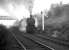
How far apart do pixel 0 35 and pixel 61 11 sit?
163 ft

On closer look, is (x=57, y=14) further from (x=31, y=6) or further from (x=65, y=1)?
(x=31, y=6)

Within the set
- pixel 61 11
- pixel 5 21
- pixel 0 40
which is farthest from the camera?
pixel 5 21

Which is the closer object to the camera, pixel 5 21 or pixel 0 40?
pixel 0 40

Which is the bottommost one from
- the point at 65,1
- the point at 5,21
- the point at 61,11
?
the point at 5,21

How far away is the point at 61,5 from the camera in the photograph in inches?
2608

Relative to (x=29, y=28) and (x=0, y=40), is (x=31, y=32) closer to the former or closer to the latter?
(x=29, y=28)

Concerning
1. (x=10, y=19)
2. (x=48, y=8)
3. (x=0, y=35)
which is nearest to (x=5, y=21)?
(x=10, y=19)

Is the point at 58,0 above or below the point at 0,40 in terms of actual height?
above

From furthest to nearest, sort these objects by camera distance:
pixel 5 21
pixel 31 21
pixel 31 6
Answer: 1. pixel 5 21
2. pixel 31 6
3. pixel 31 21

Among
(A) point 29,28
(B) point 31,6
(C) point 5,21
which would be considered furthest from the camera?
(C) point 5,21

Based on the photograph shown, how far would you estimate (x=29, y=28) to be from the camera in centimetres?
3653

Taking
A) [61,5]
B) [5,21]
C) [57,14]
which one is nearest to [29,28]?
[57,14]

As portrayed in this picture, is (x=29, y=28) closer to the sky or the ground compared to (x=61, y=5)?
closer to the ground

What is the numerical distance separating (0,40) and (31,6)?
26366mm
